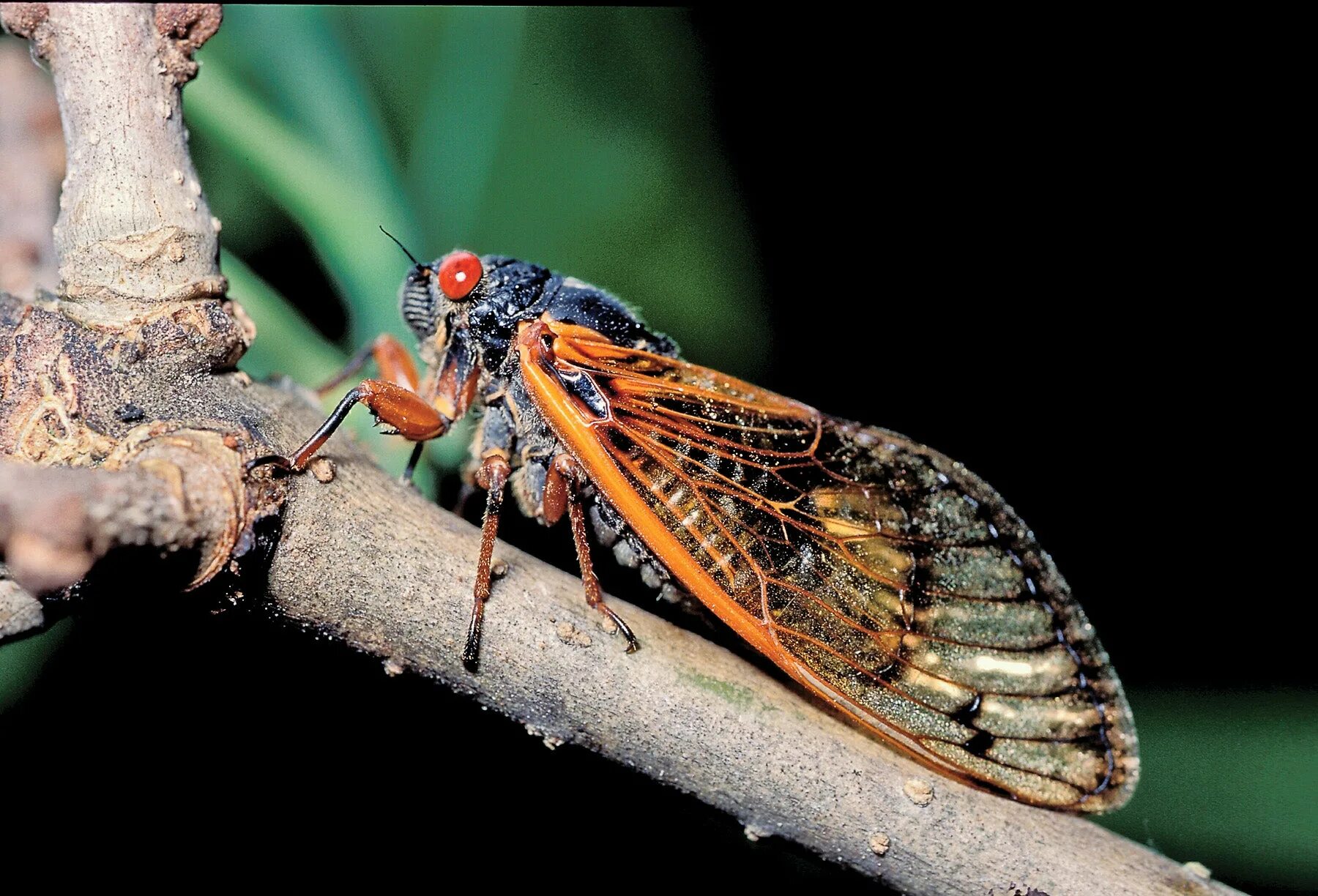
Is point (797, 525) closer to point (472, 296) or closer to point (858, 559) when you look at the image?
point (858, 559)

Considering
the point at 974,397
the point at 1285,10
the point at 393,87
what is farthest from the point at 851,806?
the point at 1285,10

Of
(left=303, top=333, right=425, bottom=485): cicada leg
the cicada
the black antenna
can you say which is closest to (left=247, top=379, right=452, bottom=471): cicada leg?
the cicada

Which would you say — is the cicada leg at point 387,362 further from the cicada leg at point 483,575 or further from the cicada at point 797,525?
the cicada leg at point 483,575

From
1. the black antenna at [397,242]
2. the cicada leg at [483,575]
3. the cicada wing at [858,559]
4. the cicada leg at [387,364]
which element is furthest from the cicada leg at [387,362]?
the cicada leg at [483,575]

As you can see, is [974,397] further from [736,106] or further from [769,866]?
[769,866]

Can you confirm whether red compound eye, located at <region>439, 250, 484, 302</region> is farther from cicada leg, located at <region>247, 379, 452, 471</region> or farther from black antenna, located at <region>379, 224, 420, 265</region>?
cicada leg, located at <region>247, 379, 452, 471</region>

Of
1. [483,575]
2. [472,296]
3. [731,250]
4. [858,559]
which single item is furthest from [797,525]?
[731,250]
